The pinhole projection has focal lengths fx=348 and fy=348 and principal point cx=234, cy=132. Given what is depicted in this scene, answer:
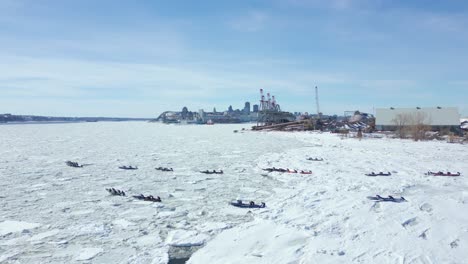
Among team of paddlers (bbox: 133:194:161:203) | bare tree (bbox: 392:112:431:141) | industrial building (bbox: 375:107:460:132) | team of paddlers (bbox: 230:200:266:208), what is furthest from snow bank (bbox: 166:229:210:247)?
industrial building (bbox: 375:107:460:132)

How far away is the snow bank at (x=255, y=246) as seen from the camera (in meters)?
5.33

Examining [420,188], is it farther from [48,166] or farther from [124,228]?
[48,166]

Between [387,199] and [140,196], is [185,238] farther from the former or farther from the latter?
[387,199]

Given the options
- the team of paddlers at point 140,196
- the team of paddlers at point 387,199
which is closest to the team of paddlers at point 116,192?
the team of paddlers at point 140,196

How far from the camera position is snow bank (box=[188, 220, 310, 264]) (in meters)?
5.33

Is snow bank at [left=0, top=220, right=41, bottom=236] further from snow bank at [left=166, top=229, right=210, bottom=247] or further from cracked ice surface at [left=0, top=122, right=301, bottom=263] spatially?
snow bank at [left=166, top=229, right=210, bottom=247]

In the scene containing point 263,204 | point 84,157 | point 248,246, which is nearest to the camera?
point 248,246

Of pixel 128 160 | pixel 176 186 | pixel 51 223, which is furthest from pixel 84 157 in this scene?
pixel 51 223

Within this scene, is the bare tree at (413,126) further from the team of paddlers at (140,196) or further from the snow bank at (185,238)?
the snow bank at (185,238)

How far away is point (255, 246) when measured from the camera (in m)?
5.80

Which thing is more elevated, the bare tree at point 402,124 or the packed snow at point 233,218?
the bare tree at point 402,124

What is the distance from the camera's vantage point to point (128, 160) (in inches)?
679

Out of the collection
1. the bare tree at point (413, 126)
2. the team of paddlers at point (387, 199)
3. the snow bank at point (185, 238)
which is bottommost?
the snow bank at point (185, 238)

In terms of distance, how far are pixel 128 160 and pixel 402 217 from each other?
1325 cm
